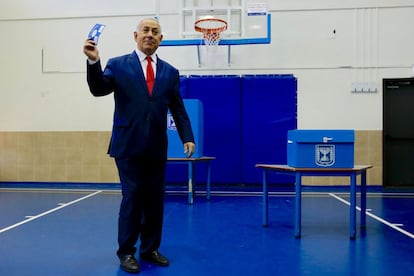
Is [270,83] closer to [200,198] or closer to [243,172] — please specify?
[243,172]

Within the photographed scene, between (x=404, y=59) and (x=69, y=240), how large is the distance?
6.73 meters

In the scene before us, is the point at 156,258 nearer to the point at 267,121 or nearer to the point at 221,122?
the point at 221,122

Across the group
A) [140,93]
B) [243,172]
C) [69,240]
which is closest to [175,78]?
[140,93]

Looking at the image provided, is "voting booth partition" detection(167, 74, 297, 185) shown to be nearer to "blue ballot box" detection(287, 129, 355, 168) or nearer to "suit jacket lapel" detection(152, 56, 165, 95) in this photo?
"blue ballot box" detection(287, 129, 355, 168)

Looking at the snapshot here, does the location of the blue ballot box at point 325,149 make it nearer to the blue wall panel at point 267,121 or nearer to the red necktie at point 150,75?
the red necktie at point 150,75

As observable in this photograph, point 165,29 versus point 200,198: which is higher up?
point 165,29

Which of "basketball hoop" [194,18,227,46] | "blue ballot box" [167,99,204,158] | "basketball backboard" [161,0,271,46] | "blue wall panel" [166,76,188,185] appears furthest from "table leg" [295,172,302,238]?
"blue wall panel" [166,76,188,185]

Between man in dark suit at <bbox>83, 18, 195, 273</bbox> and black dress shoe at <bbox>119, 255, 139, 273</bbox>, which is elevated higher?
man in dark suit at <bbox>83, 18, 195, 273</bbox>

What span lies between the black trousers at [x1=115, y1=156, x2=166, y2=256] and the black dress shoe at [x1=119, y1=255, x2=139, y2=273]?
0.15 feet

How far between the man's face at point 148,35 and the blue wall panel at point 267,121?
4.53m

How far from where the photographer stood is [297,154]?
332cm

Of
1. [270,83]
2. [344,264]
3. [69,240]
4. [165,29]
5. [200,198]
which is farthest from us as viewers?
[270,83]

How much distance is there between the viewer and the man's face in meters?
2.44

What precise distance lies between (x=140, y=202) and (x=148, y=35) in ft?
3.98
